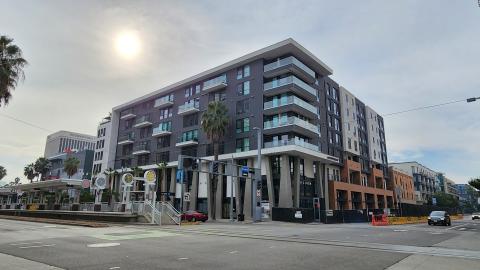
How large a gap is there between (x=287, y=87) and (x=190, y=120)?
21452 mm

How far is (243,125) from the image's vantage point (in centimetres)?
5366

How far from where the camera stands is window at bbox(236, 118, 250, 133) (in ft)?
174

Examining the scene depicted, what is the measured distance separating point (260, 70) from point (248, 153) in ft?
44.4

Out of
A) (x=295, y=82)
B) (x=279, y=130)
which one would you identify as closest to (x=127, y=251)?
(x=279, y=130)

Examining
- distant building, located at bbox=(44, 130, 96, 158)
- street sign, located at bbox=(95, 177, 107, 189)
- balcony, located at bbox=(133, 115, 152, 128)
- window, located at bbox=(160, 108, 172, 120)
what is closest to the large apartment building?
window, located at bbox=(160, 108, 172, 120)

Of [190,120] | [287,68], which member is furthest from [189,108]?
[287,68]

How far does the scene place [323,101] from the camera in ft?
204

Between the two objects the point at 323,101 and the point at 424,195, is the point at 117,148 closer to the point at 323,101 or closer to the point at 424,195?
the point at 323,101

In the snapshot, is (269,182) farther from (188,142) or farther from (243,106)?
(188,142)

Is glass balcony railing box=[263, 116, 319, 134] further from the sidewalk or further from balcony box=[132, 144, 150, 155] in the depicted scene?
the sidewalk

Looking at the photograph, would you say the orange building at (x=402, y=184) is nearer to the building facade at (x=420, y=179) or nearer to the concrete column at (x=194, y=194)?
the building facade at (x=420, y=179)

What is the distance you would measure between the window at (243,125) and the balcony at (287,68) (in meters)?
7.81

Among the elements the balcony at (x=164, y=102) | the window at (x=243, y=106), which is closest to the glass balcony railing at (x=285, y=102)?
the window at (x=243, y=106)

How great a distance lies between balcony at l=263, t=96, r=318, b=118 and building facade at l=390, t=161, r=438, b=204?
269ft
